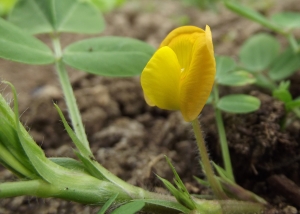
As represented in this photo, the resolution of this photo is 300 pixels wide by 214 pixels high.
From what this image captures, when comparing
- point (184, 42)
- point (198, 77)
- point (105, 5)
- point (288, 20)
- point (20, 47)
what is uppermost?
point (105, 5)

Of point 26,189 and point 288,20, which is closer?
point 26,189

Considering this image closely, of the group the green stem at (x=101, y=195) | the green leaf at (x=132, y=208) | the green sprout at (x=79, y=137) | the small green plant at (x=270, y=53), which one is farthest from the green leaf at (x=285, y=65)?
the green leaf at (x=132, y=208)

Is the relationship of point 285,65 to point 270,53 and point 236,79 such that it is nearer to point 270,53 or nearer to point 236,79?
point 270,53

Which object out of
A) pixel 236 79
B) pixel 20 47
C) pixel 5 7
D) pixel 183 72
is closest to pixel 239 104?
pixel 236 79

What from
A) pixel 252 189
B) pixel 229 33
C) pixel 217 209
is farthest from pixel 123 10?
pixel 217 209

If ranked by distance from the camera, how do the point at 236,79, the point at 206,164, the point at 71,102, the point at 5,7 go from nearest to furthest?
the point at 206,164, the point at 71,102, the point at 236,79, the point at 5,7

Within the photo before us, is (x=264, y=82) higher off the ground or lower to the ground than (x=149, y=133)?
higher
